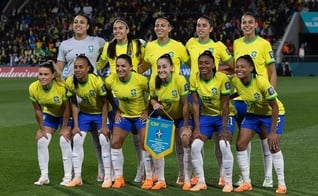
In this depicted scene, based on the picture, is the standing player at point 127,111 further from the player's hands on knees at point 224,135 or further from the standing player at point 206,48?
the player's hands on knees at point 224,135

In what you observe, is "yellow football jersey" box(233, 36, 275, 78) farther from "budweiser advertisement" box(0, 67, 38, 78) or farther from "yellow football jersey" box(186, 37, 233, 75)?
"budweiser advertisement" box(0, 67, 38, 78)

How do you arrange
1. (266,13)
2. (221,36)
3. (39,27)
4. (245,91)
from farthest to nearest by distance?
(39,27) < (266,13) < (221,36) < (245,91)

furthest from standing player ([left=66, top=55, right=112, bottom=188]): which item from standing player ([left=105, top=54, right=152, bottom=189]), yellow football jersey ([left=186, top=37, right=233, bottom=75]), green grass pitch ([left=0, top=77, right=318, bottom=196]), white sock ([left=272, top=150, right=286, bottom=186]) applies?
white sock ([left=272, top=150, right=286, bottom=186])

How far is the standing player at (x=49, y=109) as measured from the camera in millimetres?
9703

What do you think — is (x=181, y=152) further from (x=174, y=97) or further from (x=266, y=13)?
(x=266, y=13)

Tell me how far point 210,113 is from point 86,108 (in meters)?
1.72

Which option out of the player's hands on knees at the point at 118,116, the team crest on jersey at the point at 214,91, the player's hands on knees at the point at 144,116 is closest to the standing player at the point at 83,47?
the player's hands on knees at the point at 118,116

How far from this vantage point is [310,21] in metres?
42.2

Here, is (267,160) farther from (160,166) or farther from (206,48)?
(206,48)

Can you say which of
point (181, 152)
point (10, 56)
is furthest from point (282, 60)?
point (181, 152)

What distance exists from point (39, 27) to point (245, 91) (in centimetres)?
3906

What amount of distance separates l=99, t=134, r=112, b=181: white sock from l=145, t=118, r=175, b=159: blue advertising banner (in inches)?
27.3

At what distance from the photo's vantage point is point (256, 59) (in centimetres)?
948

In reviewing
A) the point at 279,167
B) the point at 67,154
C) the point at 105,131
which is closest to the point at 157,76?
the point at 105,131
